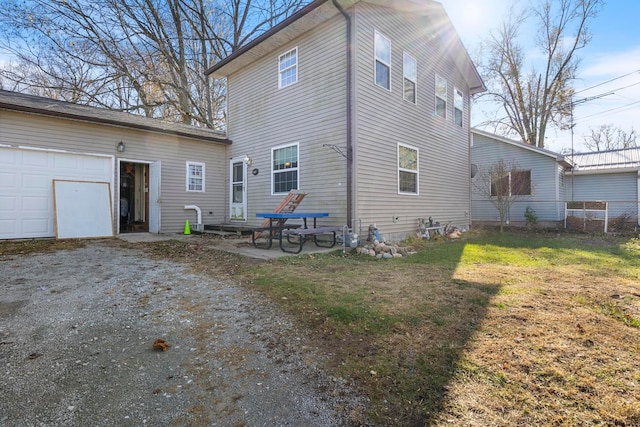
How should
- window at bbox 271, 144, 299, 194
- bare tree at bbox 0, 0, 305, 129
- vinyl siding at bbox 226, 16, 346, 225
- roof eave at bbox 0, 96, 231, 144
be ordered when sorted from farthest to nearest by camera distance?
bare tree at bbox 0, 0, 305, 129, window at bbox 271, 144, 299, 194, vinyl siding at bbox 226, 16, 346, 225, roof eave at bbox 0, 96, 231, 144

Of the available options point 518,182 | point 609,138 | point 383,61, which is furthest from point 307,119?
point 609,138

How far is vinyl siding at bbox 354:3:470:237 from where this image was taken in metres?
7.50

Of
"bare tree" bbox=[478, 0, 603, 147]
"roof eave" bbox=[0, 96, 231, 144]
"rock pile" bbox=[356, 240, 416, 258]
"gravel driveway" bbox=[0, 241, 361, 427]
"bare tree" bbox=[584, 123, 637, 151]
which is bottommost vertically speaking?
"gravel driveway" bbox=[0, 241, 361, 427]

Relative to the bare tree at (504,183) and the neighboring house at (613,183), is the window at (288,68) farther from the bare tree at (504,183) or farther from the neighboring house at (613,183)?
the neighboring house at (613,183)

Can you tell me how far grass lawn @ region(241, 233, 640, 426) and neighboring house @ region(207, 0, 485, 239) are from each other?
327 cm

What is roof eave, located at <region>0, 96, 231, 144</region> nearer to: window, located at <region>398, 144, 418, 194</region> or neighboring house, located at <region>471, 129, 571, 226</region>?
window, located at <region>398, 144, 418, 194</region>

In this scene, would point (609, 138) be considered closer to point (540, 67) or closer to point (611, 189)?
point (540, 67)

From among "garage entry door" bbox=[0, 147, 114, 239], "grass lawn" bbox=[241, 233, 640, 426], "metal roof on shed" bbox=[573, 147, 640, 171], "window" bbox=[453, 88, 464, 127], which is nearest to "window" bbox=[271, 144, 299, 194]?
"grass lawn" bbox=[241, 233, 640, 426]

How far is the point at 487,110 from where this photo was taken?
72.5 feet

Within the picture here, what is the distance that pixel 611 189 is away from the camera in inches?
558

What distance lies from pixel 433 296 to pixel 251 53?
9.00 metres

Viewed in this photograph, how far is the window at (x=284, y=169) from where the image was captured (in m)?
8.66

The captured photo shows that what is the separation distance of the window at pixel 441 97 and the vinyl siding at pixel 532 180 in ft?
19.8

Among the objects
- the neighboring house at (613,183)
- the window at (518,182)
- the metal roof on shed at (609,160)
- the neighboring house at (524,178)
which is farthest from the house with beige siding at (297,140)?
the metal roof on shed at (609,160)
